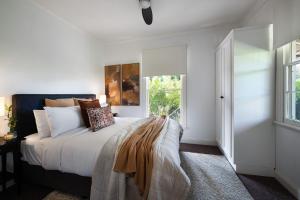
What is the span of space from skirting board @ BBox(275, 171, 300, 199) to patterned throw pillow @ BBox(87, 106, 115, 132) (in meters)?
Result: 2.56

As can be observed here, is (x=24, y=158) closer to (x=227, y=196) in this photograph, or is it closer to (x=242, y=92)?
(x=227, y=196)

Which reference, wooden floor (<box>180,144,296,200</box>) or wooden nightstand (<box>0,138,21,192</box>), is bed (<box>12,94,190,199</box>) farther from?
wooden floor (<box>180,144,296,200</box>)

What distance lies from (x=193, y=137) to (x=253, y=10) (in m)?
2.80

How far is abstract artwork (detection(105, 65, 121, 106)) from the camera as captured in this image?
402 cm

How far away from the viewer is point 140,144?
1.46 m

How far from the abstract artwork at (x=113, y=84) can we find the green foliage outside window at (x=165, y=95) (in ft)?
2.94

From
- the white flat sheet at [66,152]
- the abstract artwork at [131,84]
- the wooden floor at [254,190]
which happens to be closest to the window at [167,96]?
the abstract artwork at [131,84]

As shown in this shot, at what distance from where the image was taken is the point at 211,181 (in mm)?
2027

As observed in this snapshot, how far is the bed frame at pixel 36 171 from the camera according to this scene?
1.61 m

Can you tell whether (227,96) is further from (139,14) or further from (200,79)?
(139,14)

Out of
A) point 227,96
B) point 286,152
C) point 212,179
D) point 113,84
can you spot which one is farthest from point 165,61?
point 286,152

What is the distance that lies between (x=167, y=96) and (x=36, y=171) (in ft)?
9.58

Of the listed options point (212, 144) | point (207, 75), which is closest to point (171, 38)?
point (207, 75)

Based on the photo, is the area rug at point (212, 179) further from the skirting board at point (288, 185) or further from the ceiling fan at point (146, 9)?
the ceiling fan at point (146, 9)
